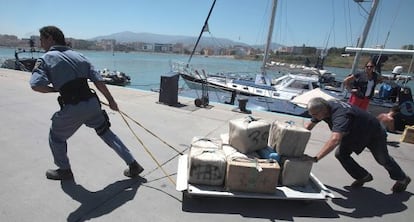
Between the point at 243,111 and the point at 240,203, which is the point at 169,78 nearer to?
the point at 243,111

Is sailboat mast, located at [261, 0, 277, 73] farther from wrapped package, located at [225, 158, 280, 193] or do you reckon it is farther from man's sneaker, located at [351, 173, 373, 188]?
wrapped package, located at [225, 158, 280, 193]

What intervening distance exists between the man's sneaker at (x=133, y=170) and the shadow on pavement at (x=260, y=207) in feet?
2.28

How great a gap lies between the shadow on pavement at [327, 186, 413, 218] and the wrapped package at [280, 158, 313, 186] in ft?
1.81

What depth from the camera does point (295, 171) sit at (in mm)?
3041

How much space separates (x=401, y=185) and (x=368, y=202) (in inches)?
24.5

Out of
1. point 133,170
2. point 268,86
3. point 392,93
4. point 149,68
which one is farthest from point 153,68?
point 133,170

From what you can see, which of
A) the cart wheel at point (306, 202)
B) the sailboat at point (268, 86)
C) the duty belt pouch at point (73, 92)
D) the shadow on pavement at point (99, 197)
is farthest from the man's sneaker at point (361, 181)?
the sailboat at point (268, 86)

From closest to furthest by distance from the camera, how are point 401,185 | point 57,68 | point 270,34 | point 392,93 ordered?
1. point 57,68
2. point 401,185
3. point 392,93
4. point 270,34

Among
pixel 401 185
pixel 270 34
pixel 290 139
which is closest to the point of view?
pixel 290 139

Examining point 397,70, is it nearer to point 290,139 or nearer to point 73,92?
point 290,139

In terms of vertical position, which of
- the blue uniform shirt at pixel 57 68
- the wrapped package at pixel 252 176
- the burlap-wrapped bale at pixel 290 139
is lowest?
the wrapped package at pixel 252 176

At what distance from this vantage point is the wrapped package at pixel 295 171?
9.90ft

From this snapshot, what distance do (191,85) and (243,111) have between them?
11.8 meters

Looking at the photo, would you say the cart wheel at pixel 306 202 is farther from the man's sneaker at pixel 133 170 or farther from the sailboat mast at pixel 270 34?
the sailboat mast at pixel 270 34
